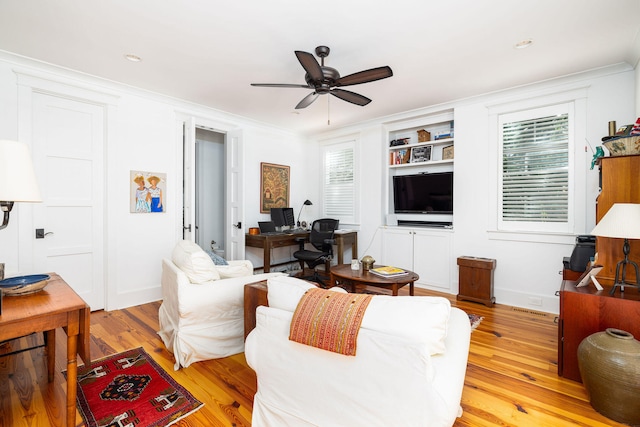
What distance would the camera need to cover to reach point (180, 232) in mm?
4246

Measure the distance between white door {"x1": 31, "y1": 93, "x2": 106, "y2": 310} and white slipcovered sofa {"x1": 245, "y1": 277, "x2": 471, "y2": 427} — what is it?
3011 mm

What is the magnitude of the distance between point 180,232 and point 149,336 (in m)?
1.63

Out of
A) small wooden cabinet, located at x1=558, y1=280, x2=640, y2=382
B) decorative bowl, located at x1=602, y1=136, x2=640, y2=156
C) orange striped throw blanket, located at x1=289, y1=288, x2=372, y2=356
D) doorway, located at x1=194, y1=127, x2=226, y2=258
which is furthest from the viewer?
doorway, located at x1=194, y1=127, x2=226, y2=258

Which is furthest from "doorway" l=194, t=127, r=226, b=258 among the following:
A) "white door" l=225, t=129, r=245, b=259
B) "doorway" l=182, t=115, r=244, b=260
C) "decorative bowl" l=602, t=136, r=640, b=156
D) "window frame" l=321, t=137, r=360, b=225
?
"decorative bowl" l=602, t=136, r=640, b=156

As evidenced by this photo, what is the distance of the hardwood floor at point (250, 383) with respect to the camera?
6.02ft

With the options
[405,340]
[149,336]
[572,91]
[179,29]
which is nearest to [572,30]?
[572,91]

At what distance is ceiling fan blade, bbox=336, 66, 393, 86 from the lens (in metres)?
2.50

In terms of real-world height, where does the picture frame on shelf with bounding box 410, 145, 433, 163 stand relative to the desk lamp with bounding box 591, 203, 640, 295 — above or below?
above

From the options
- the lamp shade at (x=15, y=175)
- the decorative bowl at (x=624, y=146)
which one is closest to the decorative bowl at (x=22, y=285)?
the lamp shade at (x=15, y=175)

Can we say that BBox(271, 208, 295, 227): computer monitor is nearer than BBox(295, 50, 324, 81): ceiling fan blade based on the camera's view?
No

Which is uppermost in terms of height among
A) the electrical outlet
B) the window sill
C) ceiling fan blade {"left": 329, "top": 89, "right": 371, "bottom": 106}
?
ceiling fan blade {"left": 329, "top": 89, "right": 371, "bottom": 106}

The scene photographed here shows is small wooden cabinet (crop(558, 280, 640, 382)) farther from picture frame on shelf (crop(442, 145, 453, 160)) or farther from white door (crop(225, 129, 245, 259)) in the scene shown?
white door (crop(225, 129, 245, 259))

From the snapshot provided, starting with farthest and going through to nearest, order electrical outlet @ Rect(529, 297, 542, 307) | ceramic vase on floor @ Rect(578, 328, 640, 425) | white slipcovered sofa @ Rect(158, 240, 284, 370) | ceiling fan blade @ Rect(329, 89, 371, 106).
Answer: electrical outlet @ Rect(529, 297, 542, 307) → ceiling fan blade @ Rect(329, 89, 371, 106) → white slipcovered sofa @ Rect(158, 240, 284, 370) → ceramic vase on floor @ Rect(578, 328, 640, 425)

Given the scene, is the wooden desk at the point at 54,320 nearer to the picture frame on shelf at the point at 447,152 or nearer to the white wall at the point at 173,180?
the white wall at the point at 173,180
